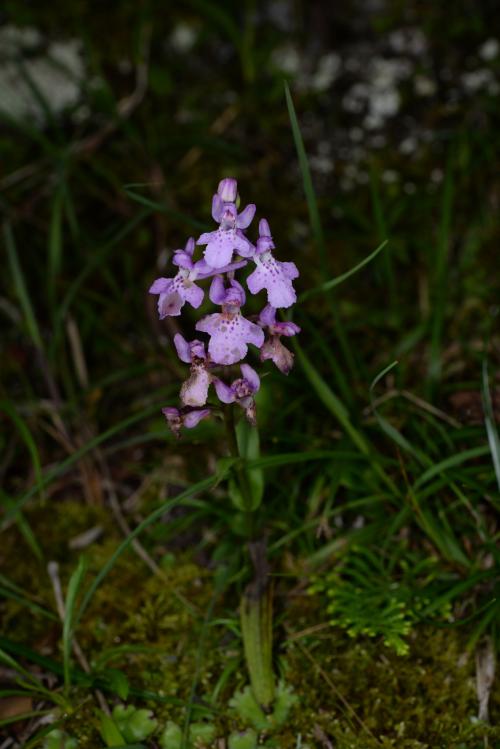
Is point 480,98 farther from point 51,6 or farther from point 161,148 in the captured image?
point 51,6

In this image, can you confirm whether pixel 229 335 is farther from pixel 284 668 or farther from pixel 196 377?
pixel 284 668

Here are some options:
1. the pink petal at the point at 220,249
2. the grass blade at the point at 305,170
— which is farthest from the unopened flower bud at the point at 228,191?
the grass blade at the point at 305,170

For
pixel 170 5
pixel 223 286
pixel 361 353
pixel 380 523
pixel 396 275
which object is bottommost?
pixel 380 523

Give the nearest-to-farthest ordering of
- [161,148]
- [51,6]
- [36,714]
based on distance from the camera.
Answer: [36,714] < [161,148] < [51,6]

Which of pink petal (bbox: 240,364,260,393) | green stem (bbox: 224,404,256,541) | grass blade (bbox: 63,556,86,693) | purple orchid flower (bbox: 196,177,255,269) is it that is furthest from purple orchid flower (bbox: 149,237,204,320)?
grass blade (bbox: 63,556,86,693)

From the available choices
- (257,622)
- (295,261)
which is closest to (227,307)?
(257,622)

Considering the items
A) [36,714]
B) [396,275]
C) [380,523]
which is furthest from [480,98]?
[36,714]

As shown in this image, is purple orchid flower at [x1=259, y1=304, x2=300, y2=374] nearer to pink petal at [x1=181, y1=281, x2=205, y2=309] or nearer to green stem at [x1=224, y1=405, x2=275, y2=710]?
pink petal at [x1=181, y1=281, x2=205, y2=309]
